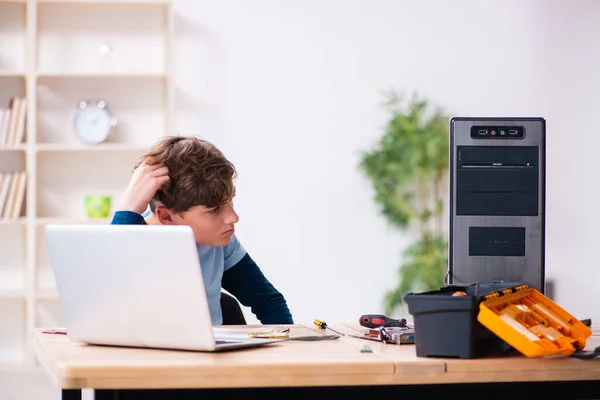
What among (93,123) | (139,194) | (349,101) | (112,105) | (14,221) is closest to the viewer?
(139,194)

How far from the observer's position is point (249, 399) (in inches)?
54.3

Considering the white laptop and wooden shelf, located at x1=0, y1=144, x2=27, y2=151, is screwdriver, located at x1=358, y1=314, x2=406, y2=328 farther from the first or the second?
wooden shelf, located at x1=0, y1=144, x2=27, y2=151

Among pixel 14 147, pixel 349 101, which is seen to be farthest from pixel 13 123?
pixel 349 101

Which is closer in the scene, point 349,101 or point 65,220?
point 65,220

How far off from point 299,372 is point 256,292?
3.21ft

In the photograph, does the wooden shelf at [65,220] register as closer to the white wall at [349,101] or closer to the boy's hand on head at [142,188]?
the white wall at [349,101]

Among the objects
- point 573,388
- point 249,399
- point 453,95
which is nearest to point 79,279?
point 249,399

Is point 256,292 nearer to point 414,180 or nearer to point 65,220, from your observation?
point 65,220

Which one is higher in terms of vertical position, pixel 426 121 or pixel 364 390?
pixel 426 121

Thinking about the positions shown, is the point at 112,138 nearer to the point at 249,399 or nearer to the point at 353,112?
the point at 353,112

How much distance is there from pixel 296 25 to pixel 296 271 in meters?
1.29

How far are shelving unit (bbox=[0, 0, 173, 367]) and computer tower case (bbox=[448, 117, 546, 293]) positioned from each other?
2896 millimetres

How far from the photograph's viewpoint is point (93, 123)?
443 cm

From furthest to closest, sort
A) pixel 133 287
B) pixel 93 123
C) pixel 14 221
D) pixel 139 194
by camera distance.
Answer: pixel 93 123
pixel 14 221
pixel 139 194
pixel 133 287
